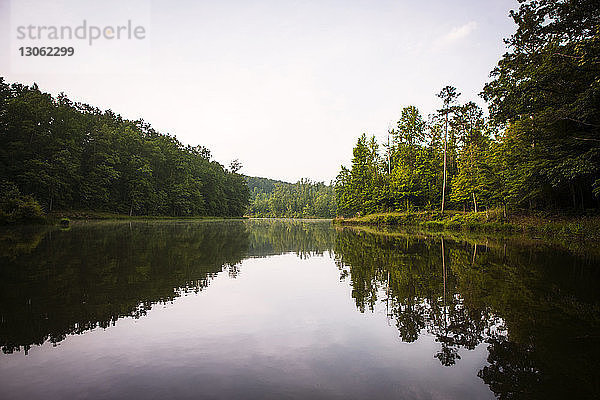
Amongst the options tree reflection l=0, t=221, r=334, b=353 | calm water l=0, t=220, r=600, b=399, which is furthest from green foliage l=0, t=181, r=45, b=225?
calm water l=0, t=220, r=600, b=399

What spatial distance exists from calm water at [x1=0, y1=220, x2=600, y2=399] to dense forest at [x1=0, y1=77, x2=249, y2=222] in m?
29.0

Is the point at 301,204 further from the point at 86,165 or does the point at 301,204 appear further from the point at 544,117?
the point at 544,117

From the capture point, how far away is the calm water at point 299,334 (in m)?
3.31

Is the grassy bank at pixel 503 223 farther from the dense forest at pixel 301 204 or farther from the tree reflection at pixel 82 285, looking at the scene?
the dense forest at pixel 301 204

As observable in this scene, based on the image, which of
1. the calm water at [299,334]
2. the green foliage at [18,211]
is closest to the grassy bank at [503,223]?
the calm water at [299,334]

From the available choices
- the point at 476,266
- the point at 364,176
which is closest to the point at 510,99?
the point at 476,266

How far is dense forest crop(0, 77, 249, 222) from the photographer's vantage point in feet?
141

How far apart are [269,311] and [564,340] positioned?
14.9 feet

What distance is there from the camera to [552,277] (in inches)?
328

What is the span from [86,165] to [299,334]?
63.7 metres

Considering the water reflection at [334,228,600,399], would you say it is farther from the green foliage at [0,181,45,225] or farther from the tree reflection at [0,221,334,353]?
the green foliage at [0,181,45,225]

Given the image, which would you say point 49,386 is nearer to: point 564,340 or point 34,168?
point 564,340

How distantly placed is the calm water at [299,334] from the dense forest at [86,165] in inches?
1140

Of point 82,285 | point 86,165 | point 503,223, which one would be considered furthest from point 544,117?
point 86,165
